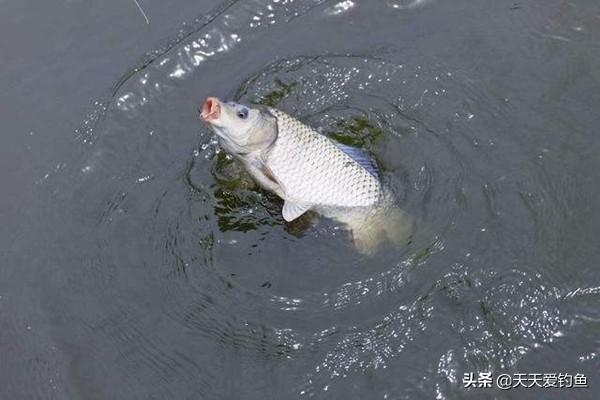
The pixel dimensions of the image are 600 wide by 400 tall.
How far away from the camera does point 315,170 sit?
435 centimetres

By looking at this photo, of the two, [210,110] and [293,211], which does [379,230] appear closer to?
[293,211]

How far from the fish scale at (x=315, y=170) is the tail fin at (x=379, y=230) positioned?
0.10 meters

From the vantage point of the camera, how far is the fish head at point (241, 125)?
4168mm

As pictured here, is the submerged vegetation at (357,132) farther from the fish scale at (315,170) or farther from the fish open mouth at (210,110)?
the fish open mouth at (210,110)

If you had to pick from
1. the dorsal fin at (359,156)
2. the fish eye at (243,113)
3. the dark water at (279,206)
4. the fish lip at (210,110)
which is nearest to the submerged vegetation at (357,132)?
the dark water at (279,206)

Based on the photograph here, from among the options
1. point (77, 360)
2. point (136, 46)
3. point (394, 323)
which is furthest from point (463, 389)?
point (136, 46)

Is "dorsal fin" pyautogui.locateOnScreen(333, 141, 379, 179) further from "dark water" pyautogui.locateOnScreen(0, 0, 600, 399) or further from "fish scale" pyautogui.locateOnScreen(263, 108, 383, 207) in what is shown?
"dark water" pyautogui.locateOnScreen(0, 0, 600, 399)

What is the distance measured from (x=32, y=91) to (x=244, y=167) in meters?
1.96

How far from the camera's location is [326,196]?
4.37 m

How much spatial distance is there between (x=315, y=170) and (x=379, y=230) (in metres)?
0.53

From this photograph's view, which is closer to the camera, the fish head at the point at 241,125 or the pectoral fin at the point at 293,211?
the fish head at the point at 241,125

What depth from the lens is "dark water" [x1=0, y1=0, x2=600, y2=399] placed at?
13.4 feet

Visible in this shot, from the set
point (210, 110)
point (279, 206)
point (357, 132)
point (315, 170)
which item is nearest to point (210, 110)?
point (210, 110)

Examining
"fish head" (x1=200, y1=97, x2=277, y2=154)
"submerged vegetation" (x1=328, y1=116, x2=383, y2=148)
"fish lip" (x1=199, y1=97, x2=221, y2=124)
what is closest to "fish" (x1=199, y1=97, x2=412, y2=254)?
"fish head" (x1=200, y1=97, x2=277, y2=154)
